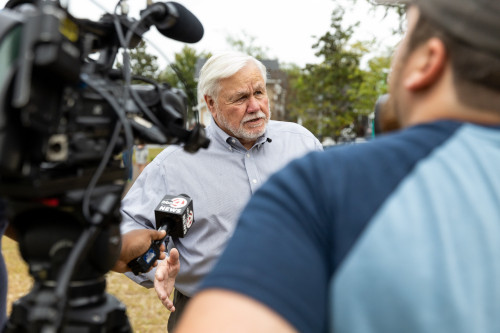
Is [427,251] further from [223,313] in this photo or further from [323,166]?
[223,313]

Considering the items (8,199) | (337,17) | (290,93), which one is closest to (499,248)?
(8,199)

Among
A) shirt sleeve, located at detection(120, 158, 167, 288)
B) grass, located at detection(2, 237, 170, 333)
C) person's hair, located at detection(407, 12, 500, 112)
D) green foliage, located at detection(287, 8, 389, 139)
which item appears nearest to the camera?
person's hair, located at detection(407, 12, 500, 112)

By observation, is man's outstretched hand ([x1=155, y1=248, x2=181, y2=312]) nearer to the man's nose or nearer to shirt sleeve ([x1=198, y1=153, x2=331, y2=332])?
the man's nose

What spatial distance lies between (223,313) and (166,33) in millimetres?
996

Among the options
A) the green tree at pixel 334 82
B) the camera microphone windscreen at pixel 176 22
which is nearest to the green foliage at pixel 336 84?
the green tree at pixel 334 82

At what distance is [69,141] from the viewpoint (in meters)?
1.10

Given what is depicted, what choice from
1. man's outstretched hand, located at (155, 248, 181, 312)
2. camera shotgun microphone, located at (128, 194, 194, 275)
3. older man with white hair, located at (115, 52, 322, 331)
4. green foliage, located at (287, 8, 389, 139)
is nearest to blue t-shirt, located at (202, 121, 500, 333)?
camera shotgun microphone, located at (128, 194, 194, 275)

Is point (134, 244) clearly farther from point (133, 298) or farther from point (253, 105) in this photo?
point (133, 298)

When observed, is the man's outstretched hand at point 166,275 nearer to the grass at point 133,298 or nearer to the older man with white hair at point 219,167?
the older man with white hair at point 219,167

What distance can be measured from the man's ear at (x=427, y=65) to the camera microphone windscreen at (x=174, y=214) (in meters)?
1.52

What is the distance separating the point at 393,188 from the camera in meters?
0.86

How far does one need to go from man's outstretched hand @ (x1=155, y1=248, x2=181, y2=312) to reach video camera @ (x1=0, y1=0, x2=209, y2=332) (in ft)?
3.67

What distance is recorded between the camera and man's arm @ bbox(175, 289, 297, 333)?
779 mm

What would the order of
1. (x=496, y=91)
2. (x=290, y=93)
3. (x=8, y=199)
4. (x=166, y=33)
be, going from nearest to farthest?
(x=496, y=91) → (x=8, y=199) → (x=166, y=33) → (x=290, y=93)
